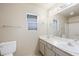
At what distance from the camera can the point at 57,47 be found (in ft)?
4.52

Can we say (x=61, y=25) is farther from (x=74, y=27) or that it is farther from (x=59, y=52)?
(x=59, y=52)

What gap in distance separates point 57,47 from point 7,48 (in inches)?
28.2

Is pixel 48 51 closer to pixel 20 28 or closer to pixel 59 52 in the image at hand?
pixel 59 52

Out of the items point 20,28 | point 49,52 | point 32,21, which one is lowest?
point 49,52

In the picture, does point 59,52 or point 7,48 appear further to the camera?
point 7,48

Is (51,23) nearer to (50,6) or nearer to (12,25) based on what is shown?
(50,6)

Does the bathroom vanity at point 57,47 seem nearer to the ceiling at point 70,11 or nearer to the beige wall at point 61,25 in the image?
the beige wall at point 61,25

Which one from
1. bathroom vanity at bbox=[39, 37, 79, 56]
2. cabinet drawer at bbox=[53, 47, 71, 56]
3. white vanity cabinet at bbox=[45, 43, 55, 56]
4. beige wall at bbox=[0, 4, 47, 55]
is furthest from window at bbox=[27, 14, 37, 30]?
cabinet drawer at bbox=[53, 47, 71, 56]

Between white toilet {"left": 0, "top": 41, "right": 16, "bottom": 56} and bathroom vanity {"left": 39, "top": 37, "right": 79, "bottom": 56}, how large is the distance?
1.32 feet

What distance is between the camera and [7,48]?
4.78 ft

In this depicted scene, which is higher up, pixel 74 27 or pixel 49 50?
pixel 74 27

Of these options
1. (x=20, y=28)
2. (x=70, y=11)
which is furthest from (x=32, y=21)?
(x=70, y=11)

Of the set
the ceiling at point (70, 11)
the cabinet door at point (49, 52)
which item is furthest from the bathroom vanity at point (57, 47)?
the ceiling at point (70, 11)

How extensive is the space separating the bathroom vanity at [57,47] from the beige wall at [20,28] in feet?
0.40
